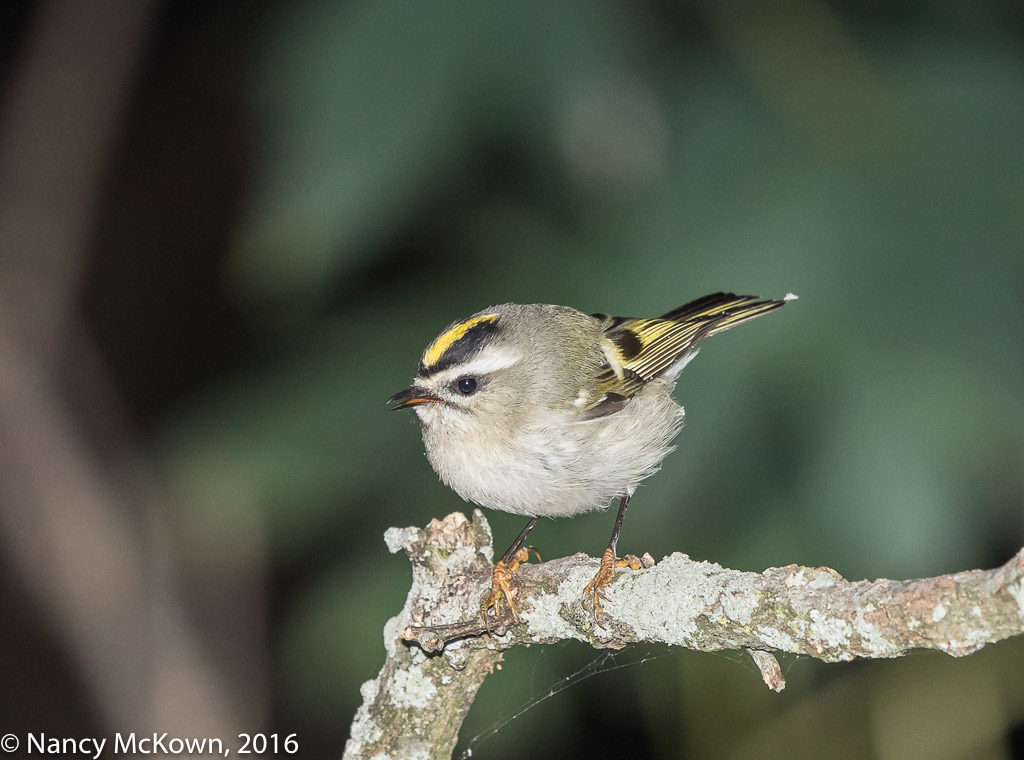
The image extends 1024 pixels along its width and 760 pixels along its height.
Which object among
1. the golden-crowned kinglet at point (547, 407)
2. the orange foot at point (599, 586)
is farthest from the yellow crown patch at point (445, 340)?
the orange foot at point (599, 586)

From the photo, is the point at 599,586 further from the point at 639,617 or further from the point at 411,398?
the point at 411,398

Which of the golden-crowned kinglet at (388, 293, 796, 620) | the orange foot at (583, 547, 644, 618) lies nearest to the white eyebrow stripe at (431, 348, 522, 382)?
the golden-crowned kinglet at (388, 293, 796, 620)

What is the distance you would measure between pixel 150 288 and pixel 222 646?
2048 millimetres

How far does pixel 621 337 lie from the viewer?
3.27 meters

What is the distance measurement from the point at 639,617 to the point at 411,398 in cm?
106

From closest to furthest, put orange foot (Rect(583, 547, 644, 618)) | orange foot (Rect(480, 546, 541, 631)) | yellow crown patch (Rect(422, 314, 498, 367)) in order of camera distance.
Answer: orange foot (Rect(583, 547, 644, 618)) → orange foot (Rect(480, 546, 541, 631)) → yellow crown patch (Rect(422, 314, 498, 367))

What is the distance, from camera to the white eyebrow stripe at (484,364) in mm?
2777

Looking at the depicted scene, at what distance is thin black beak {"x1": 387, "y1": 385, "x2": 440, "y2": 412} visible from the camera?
8.94 feet

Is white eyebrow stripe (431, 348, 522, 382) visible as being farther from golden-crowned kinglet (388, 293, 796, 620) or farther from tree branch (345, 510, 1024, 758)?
tree branch (345, 510, 1024, 758)

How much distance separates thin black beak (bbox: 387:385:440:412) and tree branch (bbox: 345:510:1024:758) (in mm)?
558

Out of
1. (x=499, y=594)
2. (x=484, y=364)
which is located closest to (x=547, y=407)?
(x=484, y=364)

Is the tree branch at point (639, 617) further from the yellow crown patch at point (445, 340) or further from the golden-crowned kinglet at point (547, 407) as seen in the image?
the yellow crown patch at point (445, 340)

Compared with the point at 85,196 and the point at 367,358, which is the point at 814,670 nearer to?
the point at 367,358

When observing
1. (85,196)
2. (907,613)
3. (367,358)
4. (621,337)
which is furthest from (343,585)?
(85,196)
